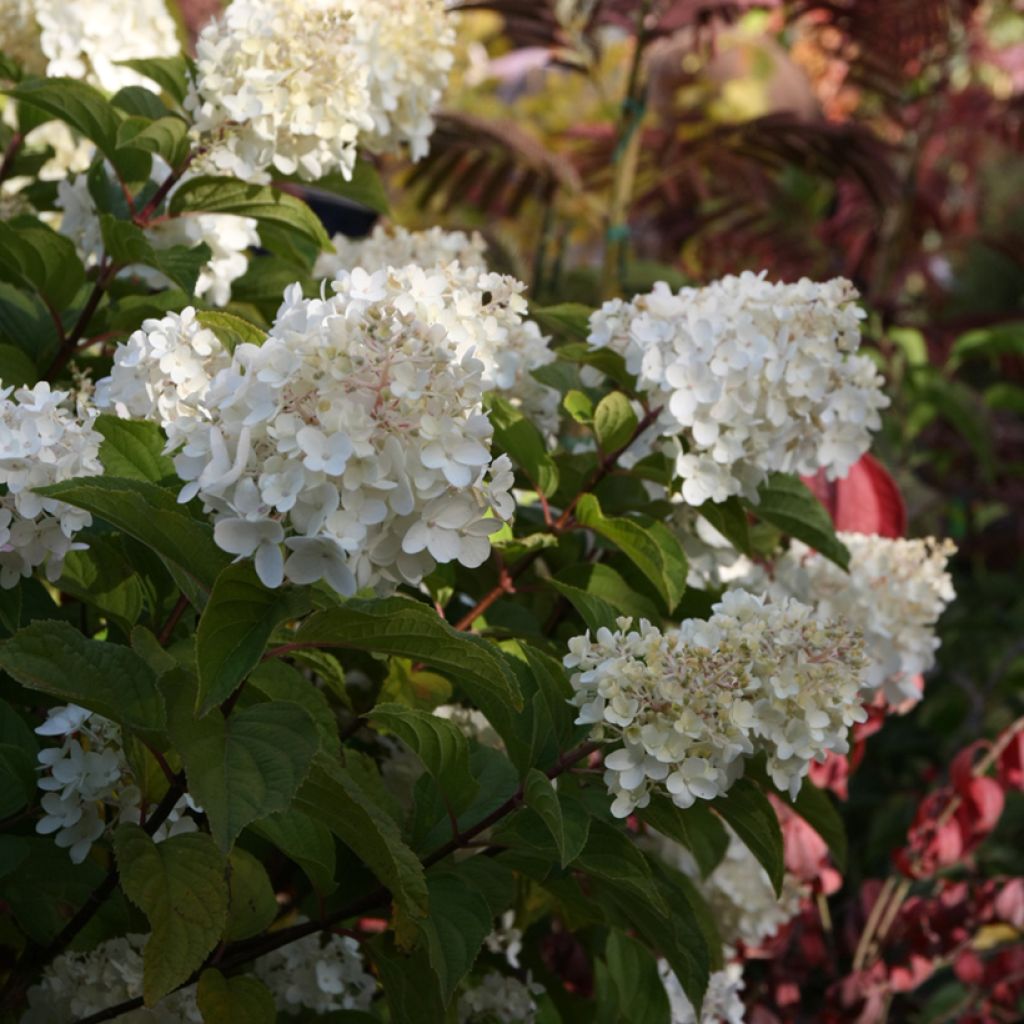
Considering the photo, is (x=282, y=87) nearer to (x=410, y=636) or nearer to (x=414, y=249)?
(x=414, y=249)

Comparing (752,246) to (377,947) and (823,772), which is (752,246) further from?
(377,947)

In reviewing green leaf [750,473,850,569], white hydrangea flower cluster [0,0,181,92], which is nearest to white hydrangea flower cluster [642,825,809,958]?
green leaf [750,473,850,569]

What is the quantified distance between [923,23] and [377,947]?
2734 mm

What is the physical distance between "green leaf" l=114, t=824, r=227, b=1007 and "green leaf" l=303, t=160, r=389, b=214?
2.58ft

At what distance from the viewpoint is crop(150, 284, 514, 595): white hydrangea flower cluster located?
2.80ft

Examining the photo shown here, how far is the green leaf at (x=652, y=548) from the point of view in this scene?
125cm

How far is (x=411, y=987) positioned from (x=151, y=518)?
1.52 ft

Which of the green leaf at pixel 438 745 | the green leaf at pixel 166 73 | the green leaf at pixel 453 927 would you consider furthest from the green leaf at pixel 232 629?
the green leaf at pixel 166 73

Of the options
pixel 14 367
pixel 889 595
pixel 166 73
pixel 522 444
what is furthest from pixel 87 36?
pixel 889 595

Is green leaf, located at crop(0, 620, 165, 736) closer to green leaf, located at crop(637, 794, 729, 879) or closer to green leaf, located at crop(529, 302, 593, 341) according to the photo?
green leaf, located at crop(637, 794, 729, 879)

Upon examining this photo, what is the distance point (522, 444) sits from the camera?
1.26m

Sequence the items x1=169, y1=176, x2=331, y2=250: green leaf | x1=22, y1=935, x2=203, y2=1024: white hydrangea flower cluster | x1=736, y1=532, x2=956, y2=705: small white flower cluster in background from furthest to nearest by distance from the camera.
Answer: x1=736, y1=532, x2=956, y2=705: small white flower cluster in background < x1=169, y1=176, x2=331, y2=250: green leaf < x1=22, y1=935, x2=203, y2=1024: white hydrangea flower cluster

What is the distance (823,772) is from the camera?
179 cm

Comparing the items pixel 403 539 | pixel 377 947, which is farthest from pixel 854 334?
pixel 377 947
